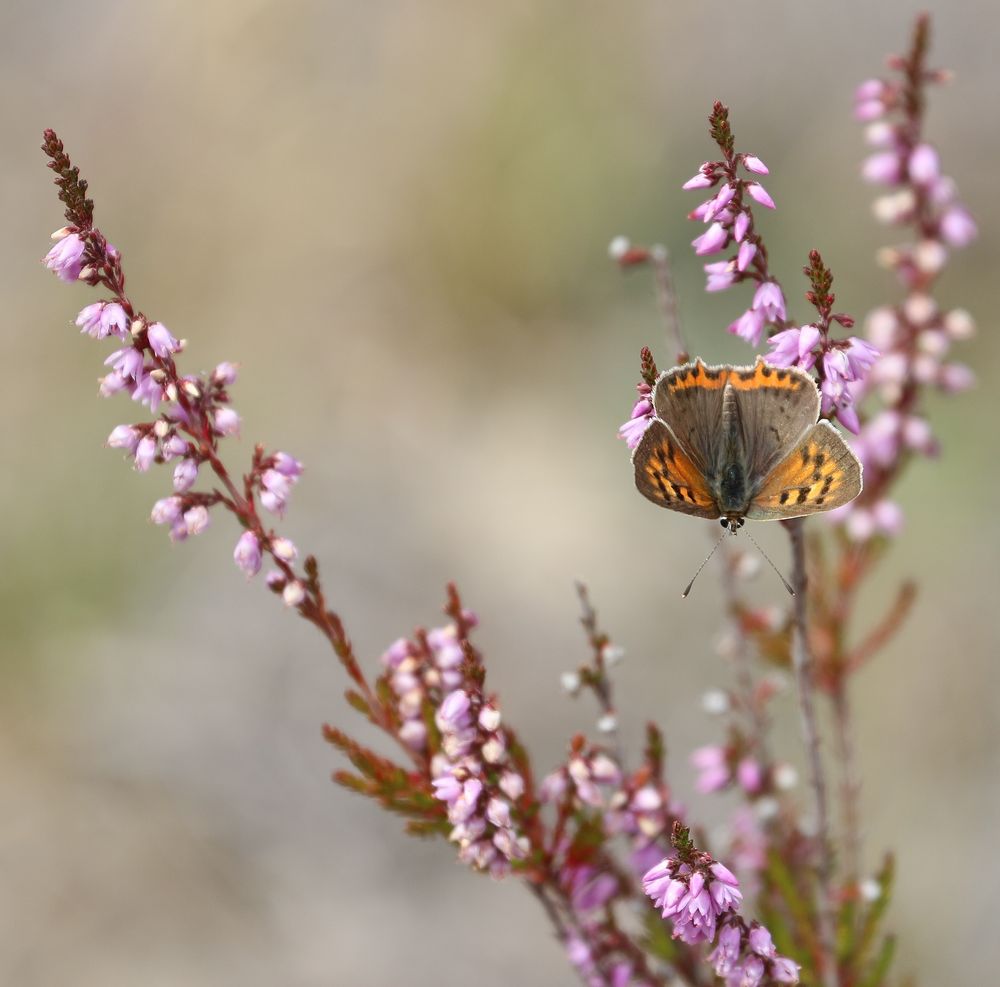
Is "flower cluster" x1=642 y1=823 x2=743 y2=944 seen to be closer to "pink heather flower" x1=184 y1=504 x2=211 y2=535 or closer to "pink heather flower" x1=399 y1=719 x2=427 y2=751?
"pink heather flower" x1=399 y1=719 x2=427 y2=751

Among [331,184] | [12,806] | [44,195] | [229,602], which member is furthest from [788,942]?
[44,195]

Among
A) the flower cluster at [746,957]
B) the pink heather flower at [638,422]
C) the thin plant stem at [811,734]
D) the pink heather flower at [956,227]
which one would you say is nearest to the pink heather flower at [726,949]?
the flower cluster at [746,957]

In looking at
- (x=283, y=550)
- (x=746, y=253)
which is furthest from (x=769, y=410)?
(x=283, y=550)

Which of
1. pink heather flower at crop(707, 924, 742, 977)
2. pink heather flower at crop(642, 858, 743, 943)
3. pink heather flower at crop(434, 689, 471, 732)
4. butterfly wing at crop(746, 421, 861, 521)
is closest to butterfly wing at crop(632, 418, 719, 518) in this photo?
butterfly wing at crop(746, 421, 861, 521)

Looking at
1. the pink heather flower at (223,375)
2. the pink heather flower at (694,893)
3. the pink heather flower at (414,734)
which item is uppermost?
the pink heather flower at (223,375)

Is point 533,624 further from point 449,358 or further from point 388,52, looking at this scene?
point 388,52

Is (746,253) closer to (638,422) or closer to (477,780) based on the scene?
(638,422)

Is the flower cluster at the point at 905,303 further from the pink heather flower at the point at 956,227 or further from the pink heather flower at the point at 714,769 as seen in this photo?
the pink heather flower at the point at 714,769
